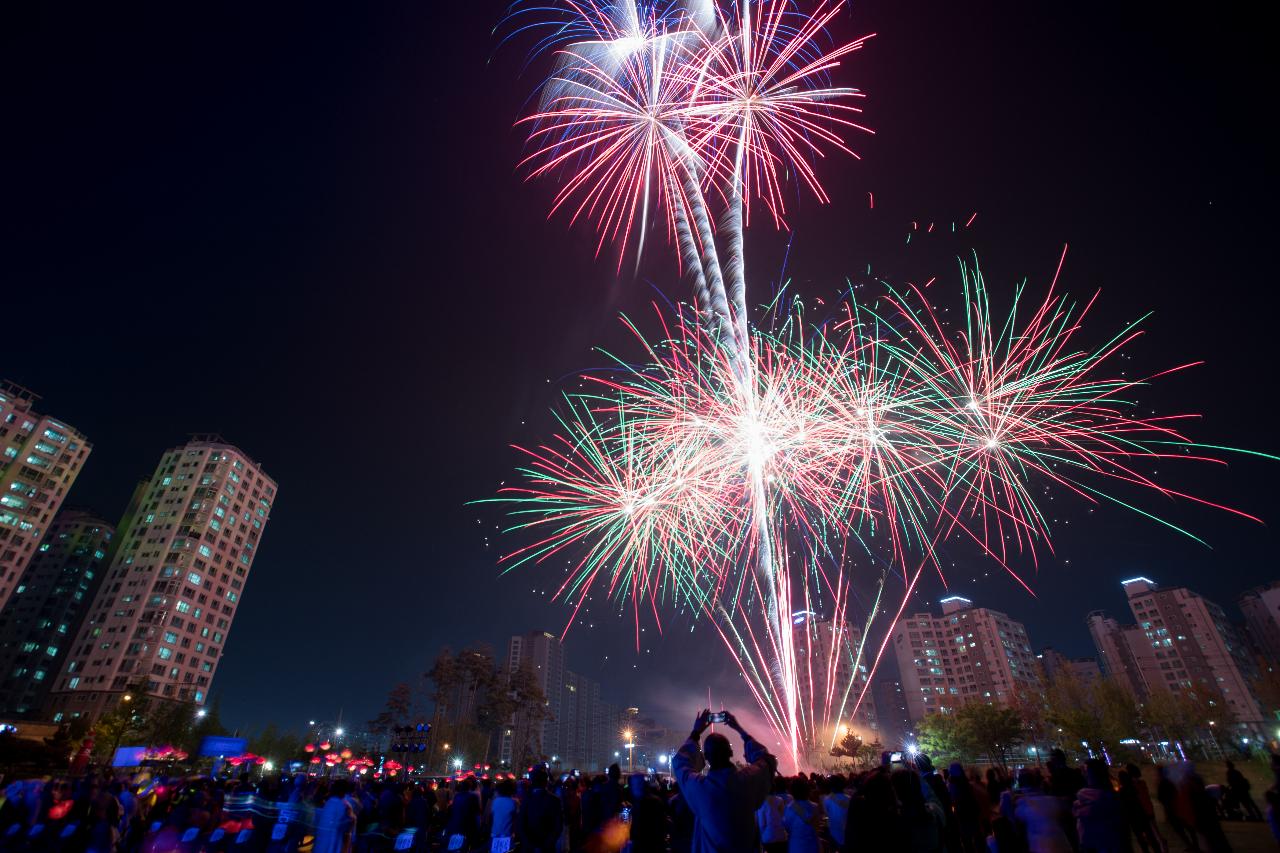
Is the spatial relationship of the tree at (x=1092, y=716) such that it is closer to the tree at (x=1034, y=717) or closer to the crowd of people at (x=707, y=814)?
the tree at (x=1034, y=717)

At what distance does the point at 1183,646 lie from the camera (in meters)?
112

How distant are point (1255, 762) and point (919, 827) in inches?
1336

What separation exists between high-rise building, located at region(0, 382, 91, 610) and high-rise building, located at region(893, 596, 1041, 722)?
147 meters

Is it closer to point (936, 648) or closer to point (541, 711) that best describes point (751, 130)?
point (541, 711)

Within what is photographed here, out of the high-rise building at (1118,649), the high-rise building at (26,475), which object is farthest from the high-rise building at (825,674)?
the high-rise building at (26,475)

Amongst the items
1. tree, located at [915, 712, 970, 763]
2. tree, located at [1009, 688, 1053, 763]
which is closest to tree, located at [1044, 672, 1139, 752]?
tree, located at [1009, 688, 1053, 763]

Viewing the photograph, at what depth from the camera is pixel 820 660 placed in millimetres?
149875

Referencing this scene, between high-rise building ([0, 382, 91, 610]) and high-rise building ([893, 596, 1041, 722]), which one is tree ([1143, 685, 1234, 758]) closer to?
high-rise building ([893, 596, 1041, 722])

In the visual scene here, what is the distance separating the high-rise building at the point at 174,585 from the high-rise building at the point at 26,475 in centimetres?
968

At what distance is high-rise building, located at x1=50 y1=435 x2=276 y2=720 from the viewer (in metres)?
72.4

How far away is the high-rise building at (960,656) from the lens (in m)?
119

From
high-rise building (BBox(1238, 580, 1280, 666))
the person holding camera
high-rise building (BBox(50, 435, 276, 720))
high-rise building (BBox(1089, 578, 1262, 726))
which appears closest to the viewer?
the person holding camera

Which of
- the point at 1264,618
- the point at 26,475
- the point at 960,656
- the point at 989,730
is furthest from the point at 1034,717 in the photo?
the point at 26,475

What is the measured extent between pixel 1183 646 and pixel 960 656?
37.9 m
